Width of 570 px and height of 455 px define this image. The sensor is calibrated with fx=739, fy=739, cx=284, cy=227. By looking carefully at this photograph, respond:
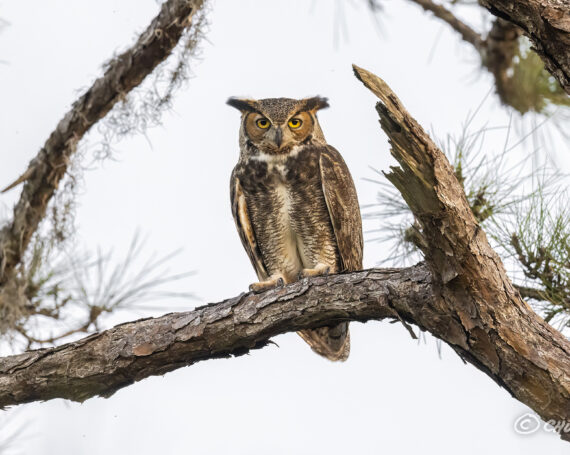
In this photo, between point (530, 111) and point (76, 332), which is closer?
point (76, 332)

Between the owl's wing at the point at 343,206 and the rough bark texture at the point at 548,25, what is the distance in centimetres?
124

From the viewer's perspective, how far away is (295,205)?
3021mm

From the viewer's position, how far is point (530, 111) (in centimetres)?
330

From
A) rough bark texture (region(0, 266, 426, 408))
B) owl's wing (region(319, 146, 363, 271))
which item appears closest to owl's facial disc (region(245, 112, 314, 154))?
owl's wing (region(319, 146, 363, 271))

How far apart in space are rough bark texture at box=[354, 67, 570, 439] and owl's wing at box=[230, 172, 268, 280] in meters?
1.45

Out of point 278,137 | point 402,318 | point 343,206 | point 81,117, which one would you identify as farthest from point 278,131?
point 402,318

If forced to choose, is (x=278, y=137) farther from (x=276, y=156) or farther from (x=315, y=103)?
(x=315, y=103)

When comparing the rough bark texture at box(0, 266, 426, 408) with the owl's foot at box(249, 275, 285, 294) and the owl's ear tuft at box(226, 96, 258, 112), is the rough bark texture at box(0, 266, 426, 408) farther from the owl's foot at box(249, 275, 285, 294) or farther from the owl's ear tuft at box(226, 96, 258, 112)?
the owl's ear tuft at box(226, 96, 258, 112)

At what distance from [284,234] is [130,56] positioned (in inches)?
37.0

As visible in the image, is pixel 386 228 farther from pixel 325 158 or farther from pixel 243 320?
pixel 243 320

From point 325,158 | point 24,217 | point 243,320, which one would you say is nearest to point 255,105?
point 325,158

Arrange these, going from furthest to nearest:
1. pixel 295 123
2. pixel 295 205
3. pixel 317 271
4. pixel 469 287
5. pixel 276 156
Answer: pixel 295 123 → pixel 276 156 → pixel 295 205 → pixel 317 271 → pixel 469 287

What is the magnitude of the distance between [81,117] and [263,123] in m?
0.83

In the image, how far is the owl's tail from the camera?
9.56 feet
